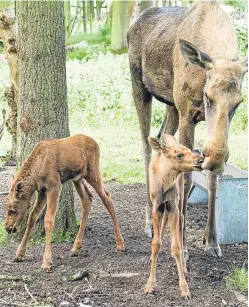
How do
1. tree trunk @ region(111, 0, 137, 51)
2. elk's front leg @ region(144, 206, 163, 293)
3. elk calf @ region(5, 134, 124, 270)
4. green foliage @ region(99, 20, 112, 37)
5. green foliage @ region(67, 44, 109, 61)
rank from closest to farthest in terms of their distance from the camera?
elk's front leg @ region(144, 206, 163, 293) → elk calf @ region(5, 134, 124, 270) → tree trunk @ region(111, 0, 137, 51) → green foliage @ region(67, 44, 109, 61) → green foliage @ region(99, 20, 112, 37)

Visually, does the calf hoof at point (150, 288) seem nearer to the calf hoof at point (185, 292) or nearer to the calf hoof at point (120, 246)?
the calf hoof at point (185, 292)

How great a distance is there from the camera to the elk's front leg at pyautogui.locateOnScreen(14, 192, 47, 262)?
20.5ft

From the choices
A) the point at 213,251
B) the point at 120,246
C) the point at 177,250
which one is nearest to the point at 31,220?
the point at 120,246

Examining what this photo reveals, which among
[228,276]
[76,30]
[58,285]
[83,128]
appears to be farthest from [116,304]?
[76,30]

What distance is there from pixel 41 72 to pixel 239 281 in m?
2.73

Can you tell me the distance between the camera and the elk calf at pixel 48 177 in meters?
6.12

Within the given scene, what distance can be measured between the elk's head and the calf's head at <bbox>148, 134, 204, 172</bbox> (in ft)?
4.69

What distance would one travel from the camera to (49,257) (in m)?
5.99

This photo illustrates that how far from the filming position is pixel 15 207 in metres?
6.25

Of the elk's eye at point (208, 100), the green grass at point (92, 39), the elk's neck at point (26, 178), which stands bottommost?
the green grass at point (92, 39)

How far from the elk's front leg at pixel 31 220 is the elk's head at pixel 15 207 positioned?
8 cm

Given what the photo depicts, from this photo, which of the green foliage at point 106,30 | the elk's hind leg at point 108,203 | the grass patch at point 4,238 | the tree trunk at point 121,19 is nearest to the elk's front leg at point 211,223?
the elk's hind leg at point 108,203

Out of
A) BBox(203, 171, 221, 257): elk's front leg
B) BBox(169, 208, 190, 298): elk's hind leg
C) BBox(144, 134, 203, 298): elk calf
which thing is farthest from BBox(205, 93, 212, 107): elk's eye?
BBox(203, 171, 221, 257): elk's front leg

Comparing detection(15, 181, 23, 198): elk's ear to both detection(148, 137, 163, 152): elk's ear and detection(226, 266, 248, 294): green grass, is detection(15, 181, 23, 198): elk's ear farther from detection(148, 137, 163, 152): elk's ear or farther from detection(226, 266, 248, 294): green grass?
detection(226, 266, 248, 294): green grass
